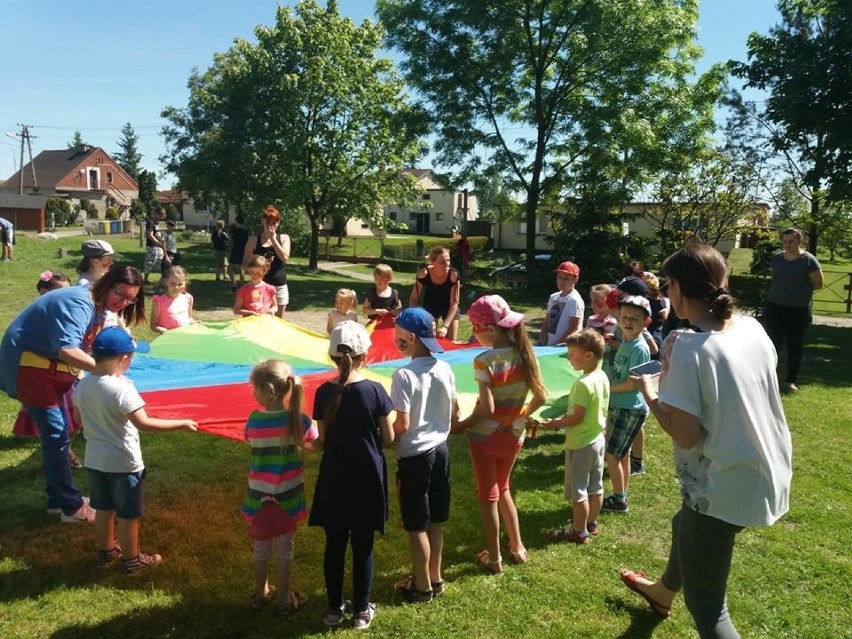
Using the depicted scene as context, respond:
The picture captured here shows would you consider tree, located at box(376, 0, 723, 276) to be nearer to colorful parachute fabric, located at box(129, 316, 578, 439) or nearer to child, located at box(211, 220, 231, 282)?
child, located at box(211, 220, 231, 282)

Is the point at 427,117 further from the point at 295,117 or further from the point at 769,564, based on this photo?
the point at 769,564

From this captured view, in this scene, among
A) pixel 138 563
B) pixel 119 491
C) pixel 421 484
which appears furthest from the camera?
pixel 138 563

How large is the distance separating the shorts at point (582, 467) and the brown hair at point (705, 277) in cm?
181

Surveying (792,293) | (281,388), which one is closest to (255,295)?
(281,388)

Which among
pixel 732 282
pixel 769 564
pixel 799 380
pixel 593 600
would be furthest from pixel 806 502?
pixel 732 282

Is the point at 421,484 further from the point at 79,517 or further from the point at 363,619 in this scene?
the point at 79,517

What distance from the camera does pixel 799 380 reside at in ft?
29.4

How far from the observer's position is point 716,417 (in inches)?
97.0

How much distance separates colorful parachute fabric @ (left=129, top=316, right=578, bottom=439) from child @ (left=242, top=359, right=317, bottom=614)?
0.59 metres

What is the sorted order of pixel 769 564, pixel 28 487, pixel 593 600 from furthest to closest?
1. pixel 28 487
2. pixel 769 564
3. pixel 593 600

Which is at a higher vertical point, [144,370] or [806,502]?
[144,370]

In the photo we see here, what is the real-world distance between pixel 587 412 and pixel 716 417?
1.69m

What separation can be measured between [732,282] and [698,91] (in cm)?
534

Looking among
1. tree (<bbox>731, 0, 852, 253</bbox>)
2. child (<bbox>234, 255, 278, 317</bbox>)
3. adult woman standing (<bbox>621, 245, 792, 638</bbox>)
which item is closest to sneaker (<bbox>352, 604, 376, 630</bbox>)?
adult woman standing (<bbox>621, 245, 792, 638</bbox>)
